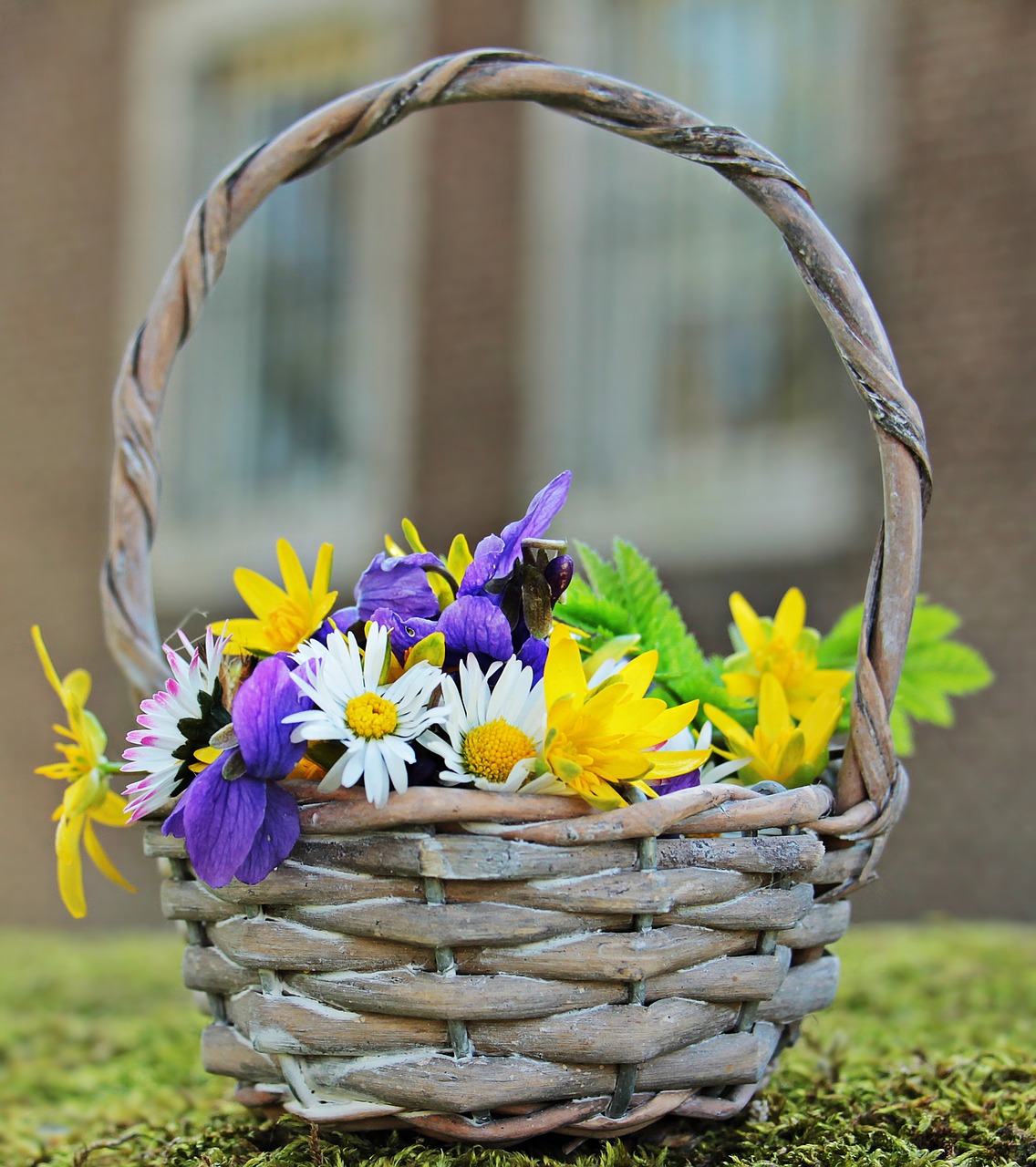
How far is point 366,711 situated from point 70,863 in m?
0.27

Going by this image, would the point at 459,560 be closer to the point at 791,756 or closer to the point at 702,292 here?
the point at 791,756

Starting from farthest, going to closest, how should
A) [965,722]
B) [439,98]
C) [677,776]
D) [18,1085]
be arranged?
[965,722] < [18,1085] < [439,98] < [677,776]

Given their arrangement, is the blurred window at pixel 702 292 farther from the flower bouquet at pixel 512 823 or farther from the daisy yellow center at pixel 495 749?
the daisy yellow center at pixel 495 749

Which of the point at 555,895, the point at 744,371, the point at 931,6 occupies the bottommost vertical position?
the point at 555,895

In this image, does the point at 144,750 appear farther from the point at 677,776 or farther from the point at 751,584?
the point at 751,584

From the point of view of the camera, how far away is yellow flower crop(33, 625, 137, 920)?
792 millimetres

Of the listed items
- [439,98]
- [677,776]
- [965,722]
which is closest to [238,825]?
[677,776]

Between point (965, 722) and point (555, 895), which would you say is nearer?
point (555, 895)

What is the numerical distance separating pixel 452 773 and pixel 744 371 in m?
3.11

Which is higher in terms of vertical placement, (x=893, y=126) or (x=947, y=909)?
(x=893, y=126)

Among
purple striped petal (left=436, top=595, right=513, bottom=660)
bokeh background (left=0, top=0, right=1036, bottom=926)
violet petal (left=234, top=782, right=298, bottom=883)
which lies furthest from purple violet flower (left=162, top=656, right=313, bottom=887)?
bokeh background (left=0, top=0, right=1036, bottom=926)

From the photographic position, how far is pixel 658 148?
82 centimetres

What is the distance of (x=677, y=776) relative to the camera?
76 centimetres

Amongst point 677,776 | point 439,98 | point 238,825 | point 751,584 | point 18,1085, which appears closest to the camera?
point 238,825
